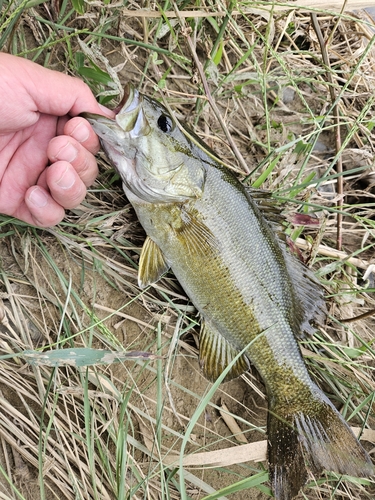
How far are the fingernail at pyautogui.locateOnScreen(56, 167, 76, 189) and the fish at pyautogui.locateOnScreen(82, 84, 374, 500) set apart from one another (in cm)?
27

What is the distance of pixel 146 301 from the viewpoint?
8.63 feet

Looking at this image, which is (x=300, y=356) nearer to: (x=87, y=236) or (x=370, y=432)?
(x=370, y=432)

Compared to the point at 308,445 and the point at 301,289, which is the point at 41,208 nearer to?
the point at 301,289

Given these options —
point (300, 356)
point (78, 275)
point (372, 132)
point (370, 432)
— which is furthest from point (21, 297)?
point (372, 132)

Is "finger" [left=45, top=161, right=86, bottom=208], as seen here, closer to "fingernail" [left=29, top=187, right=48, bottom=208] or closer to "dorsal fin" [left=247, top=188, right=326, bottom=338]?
"fingernail" [left=29, top=187, right=48, bottom=208]

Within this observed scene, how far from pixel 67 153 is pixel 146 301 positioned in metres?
0.90

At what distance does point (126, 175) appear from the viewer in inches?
89.9

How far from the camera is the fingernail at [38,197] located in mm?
2248

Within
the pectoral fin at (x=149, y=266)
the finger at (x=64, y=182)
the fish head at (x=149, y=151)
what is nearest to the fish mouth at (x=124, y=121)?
the fish head at (x=149, y=151)

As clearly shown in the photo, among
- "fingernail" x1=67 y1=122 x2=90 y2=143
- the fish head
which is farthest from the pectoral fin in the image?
"fingernail" x1=67 y1=122 x2=90 y2=143

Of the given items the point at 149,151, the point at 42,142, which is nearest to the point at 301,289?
the point at 149,151

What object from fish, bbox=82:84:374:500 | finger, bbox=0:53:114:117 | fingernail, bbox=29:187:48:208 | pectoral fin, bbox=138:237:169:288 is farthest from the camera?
pectoral fin, bbox=138:237:169:288

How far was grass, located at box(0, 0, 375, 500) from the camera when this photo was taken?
7.70 ft

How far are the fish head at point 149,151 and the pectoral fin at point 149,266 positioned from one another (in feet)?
0.88
